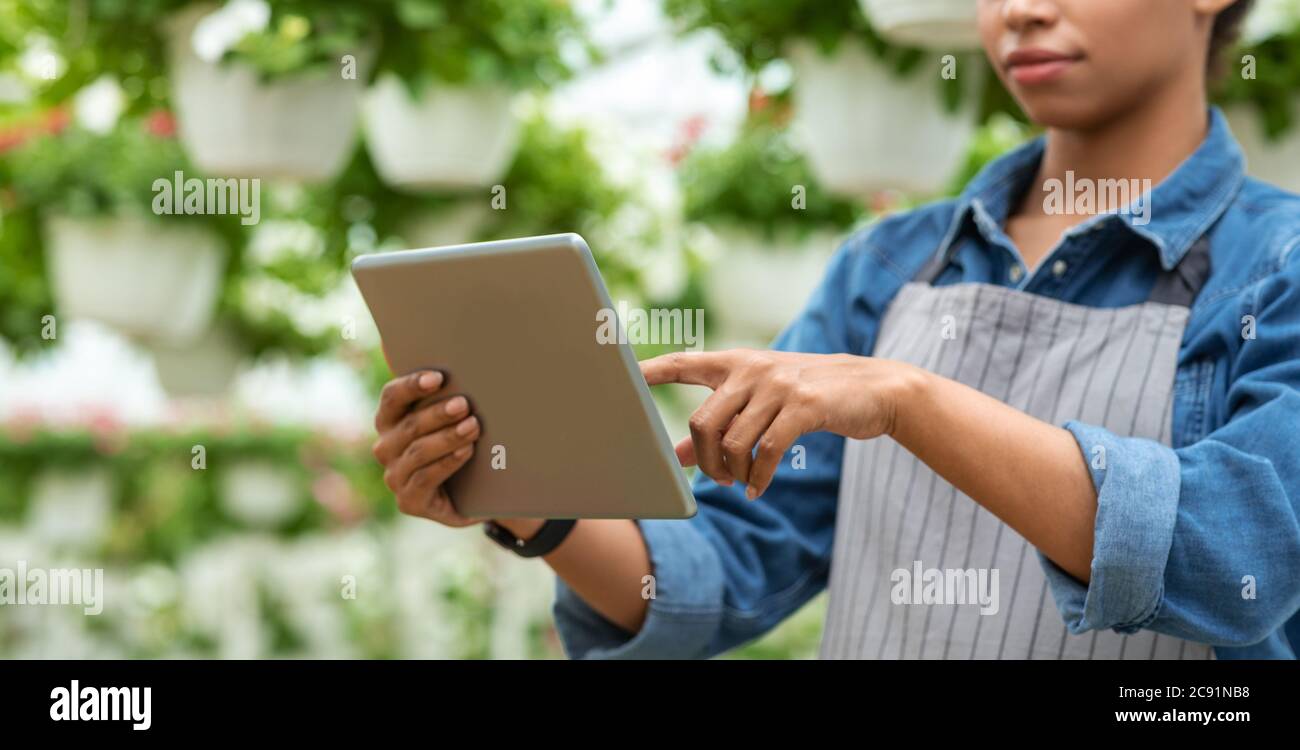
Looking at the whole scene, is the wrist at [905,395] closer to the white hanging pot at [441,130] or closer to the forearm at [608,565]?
the forearm at [608,565]

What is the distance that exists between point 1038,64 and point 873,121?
2.62 ft

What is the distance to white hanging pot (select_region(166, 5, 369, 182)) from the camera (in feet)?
5.96

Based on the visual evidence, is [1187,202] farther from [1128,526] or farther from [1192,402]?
[1128,526]

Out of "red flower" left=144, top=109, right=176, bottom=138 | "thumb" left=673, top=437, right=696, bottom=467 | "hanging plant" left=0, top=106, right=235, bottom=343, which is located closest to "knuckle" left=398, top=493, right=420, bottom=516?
"thumb" left=673, top=437, right=696, bottom=467

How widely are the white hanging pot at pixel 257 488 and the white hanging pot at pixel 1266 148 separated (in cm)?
325

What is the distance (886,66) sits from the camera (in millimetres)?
1832

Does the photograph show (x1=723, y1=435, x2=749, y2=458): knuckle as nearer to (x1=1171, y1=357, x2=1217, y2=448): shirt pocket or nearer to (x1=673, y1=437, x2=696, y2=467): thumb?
(x1=673, y1=437, x2=696, y2=467): thumb

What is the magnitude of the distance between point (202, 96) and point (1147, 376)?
4.08 ft

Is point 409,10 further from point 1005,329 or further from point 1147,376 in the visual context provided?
point 1147,376

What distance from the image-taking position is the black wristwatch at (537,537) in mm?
1075

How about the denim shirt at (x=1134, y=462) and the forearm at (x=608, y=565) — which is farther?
the forearm at (x=608, y=565)

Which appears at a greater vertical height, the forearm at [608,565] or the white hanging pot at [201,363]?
the white hanging pot at [201,363]

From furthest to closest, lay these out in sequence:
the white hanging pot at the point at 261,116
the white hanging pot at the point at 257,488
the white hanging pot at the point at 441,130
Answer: the white hanging pot at the point at 257,488
the white hanging pot at the point at 441,130
the white hanging pot at the point at 261,116

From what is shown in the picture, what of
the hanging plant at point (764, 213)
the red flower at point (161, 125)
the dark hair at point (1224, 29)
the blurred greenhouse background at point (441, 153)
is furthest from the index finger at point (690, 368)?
the red flower at point (161, 125)
